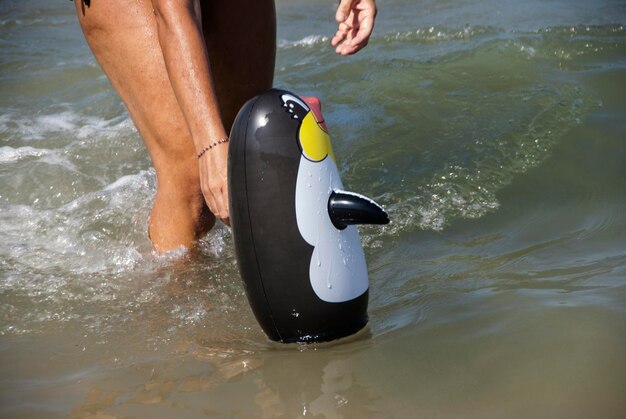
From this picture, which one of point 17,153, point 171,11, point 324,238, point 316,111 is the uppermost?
point 171,11

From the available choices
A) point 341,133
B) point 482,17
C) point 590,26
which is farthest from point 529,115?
point 482,17

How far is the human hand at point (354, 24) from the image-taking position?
8.41 feet

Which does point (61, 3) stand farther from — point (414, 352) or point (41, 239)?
point (414, 352)

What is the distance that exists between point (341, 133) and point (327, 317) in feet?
6.99

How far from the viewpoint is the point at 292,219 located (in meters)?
2.21

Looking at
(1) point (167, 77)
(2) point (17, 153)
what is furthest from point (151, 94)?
(2) point (17, 153)

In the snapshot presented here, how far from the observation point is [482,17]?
6.19 meters

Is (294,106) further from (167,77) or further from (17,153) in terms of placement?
(17,153)

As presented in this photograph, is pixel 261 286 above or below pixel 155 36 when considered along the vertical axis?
below

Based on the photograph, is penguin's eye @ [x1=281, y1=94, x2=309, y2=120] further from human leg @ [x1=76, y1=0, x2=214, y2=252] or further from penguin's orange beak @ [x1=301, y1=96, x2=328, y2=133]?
human leg @ [x1=76, y1=0, x2=214, y2=252]

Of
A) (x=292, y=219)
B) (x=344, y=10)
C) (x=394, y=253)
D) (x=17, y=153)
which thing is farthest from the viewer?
(x=17, y=153)

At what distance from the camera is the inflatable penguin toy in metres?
2.21

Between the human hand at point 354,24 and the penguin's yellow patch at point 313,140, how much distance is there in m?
0.34

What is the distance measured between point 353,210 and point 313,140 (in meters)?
0.20
